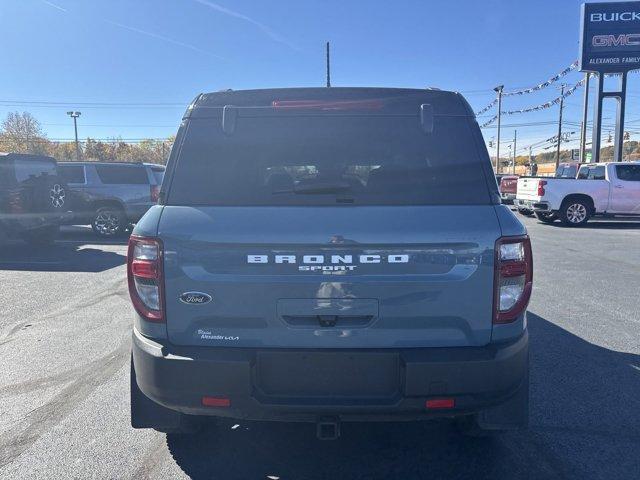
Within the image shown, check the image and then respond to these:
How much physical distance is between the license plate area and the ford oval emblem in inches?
14.2

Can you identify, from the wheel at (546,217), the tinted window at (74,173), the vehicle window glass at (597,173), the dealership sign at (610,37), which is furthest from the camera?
the dealership sign at (610,37)

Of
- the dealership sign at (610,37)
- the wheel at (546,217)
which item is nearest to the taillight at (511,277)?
the wheel at (546,217)

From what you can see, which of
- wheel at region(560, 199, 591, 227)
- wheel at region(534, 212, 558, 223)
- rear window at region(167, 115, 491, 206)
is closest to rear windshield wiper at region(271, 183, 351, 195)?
rear window at region(167, 115, 491, 206)

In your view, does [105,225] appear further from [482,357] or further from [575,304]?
[482,357]

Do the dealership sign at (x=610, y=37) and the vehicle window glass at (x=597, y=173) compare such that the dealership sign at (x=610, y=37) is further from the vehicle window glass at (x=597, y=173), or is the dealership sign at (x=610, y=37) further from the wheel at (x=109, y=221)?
the wheel at (x=109, y=221)

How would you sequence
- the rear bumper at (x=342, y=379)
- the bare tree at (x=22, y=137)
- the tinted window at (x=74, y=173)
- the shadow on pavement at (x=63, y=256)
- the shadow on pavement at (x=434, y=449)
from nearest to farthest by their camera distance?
1. the rear bumper at (x=342, y=379)
2. the shadow on pavement at (x=434, y=449)
3. the shadow on pavement at (x=63, y=256)
4. the tinted window at (x=74, y=173)
5. the bare tree at (x=22, y=137)

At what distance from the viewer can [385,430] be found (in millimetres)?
3346

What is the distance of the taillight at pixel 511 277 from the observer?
94.2 inches

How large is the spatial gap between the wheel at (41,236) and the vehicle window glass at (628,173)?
52.9 feet

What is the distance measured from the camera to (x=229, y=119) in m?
2.74

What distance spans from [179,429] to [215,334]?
0.82m

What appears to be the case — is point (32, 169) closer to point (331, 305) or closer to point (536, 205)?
point (331, 305)

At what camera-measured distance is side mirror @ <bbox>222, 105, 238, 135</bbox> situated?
274 cm

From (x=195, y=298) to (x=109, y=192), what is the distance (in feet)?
37.8
